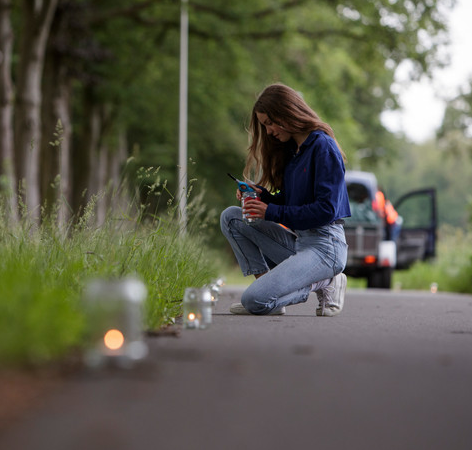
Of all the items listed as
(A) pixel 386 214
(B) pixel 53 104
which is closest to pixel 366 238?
(A) pixel 386 214

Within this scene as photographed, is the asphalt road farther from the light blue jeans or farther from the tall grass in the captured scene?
the light blue jeans

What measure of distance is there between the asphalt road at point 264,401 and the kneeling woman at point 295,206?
189 cm

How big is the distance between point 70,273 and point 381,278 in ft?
37.4

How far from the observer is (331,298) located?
21.7 feet

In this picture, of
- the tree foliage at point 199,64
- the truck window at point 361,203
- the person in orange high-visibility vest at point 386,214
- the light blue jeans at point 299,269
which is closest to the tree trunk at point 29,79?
the tree foliage at point 199,64

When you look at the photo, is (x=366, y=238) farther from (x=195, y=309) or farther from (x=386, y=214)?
(x=195, y=309)

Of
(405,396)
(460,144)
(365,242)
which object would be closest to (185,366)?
(405,396)

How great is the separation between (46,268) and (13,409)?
2535 millimetres

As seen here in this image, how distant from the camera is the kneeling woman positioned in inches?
248

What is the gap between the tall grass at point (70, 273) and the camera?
3.34 metres

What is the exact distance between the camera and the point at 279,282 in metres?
6.29

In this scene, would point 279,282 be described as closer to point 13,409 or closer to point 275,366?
point 275,366

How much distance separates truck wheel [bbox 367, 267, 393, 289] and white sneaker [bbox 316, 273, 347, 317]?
945 centimetres

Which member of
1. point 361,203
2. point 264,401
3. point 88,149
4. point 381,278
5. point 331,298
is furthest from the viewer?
point 88,149
